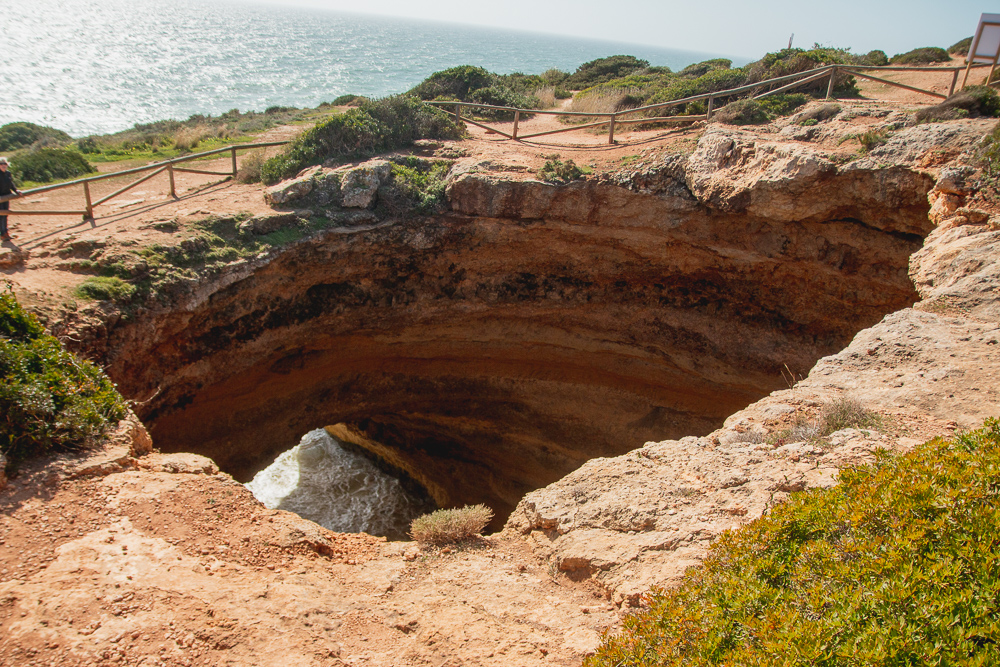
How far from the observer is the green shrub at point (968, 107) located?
9938 mm

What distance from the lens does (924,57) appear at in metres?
18.7

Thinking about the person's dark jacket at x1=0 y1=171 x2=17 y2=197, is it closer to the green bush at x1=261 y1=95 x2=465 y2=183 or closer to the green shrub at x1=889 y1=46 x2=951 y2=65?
the green bush at x1=261 y1=95 x2=465 y2=183

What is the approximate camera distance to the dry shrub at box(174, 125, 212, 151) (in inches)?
680

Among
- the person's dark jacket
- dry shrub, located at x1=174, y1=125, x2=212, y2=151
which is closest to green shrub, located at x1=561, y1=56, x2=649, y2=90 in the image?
dry shrub, located at x1=174, y1=125, x2=212, y2=151

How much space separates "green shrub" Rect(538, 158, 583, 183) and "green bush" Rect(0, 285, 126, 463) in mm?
8492

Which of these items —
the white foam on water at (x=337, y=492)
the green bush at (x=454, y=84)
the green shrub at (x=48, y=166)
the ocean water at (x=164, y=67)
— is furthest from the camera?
the ocean water at (x=164, y=67)

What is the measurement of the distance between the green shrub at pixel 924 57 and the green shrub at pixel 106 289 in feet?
75.2

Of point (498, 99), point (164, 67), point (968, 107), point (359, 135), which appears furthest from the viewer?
point (164, 67)

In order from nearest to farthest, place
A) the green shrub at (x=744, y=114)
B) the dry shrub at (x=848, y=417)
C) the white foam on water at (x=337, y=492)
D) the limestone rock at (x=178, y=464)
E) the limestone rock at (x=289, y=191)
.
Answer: the dry shrub at (x=848, y=417) < the limestone rock at (x=178, y=464) < the limestone rock at (x=289, y=191) < the green shrub at (x=744, y=114) < the white foam on water at (x=337, y=492)

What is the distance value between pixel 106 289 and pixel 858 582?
10365 mm

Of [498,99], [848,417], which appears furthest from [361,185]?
[498,99]

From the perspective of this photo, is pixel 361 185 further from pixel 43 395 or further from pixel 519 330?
pixel 43 395

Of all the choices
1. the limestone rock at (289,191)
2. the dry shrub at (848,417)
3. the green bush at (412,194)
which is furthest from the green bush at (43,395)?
the dry shrub at (848,417)

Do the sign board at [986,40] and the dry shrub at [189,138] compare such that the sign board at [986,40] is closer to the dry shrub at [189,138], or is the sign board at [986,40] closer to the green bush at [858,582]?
the green bush at [858,582]
